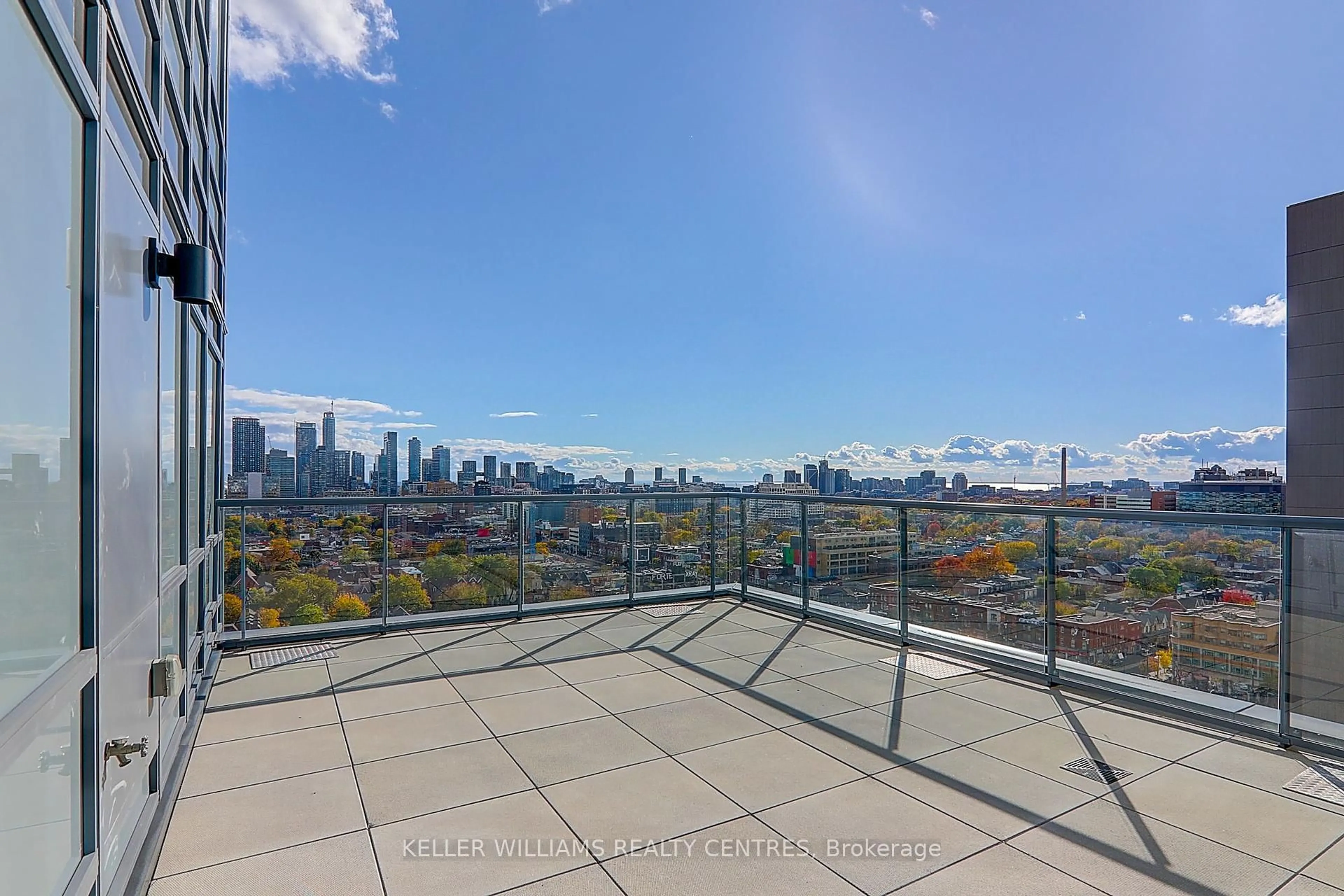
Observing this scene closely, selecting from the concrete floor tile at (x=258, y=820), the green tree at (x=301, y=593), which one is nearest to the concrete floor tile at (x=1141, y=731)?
the concrete floor tile at (x=258, y=820)

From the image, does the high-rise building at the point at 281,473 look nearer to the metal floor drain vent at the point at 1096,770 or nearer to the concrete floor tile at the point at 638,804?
the concrete floor tile at the point at 638,804

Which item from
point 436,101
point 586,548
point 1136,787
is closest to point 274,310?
point 436,101

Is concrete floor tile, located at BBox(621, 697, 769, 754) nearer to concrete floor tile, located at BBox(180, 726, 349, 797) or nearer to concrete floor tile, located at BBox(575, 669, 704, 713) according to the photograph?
concrete floor tile, located at BBox(575, 669, 704, 713)

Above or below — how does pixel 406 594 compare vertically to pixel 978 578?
below

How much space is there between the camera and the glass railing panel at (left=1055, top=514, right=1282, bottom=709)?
3232mm

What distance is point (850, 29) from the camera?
709cm

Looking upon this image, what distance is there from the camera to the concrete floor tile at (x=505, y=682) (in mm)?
3814

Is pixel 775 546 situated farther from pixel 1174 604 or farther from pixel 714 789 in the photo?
pixel 714 789

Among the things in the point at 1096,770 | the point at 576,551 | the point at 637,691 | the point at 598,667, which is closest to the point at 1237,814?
the point at 1096,770

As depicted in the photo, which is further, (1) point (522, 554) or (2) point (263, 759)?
(1) point (522, 554)

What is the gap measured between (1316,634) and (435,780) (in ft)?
12.8

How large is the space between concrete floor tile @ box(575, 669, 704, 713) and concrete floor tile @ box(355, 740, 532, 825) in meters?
0.76

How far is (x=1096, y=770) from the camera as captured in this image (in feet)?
9.25

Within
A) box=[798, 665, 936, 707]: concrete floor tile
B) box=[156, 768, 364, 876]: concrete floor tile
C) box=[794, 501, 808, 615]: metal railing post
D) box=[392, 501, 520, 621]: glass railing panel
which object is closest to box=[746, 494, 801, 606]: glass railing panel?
box=[794, 501, 808, 615]: metal railing post
